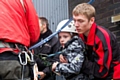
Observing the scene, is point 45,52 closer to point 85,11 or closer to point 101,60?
point 85,11

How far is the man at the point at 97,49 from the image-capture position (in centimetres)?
331

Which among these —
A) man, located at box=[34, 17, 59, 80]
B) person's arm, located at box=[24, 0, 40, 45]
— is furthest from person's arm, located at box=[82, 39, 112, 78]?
man, located at box=[34, 17, 59, 80]

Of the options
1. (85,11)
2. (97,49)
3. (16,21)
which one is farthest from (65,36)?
(16,21)

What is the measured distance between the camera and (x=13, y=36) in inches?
113

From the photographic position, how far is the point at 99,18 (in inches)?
237

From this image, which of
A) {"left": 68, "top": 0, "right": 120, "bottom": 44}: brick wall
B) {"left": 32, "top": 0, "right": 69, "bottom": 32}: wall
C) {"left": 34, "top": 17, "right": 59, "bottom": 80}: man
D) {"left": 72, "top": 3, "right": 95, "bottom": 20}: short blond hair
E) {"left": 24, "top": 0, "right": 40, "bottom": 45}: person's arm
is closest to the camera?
{"left": 24, "top": 0, "right": 40, "bottom": 45}: person's arm

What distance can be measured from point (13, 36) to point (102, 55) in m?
1.03

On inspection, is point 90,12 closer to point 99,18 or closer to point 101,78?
point 101,78

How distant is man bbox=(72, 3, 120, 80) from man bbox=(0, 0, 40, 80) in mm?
714

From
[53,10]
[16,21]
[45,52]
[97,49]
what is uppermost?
[53,10]

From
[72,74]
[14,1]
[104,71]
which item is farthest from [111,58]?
[14,1]

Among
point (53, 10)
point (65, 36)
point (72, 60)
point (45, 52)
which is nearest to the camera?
point (72, 60)

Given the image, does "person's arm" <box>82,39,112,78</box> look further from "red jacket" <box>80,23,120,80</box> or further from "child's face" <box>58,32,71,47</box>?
"child's face" <box>58,32,71,47</box>

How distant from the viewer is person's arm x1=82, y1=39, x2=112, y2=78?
330cm
